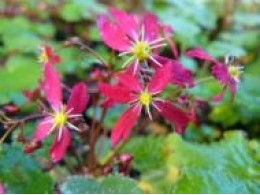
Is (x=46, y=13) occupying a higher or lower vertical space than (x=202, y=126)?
higher

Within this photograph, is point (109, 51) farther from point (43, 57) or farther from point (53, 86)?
point (53, 86)

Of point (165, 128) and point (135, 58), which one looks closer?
point (135, 58)

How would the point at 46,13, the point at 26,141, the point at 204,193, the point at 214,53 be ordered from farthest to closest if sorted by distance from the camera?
the point at 46,13
the point at 214,53
the point at 26,141
the point at 204,193

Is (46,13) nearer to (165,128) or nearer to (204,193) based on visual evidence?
(165,128)

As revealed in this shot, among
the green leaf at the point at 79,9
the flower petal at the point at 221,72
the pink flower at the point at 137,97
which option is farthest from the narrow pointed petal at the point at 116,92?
the green leaf at the point at 79,9

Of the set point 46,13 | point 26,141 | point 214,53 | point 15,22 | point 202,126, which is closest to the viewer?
point 26,141


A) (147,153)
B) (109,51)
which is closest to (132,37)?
(147,153)

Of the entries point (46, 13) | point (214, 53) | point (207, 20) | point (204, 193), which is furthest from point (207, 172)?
point (46, 13)
